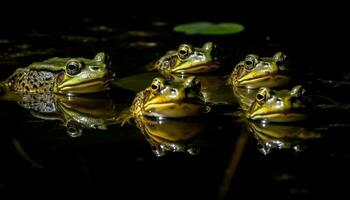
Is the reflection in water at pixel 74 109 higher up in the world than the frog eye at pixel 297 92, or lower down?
lower down

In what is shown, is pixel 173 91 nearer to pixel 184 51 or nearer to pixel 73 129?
pixel 73 129

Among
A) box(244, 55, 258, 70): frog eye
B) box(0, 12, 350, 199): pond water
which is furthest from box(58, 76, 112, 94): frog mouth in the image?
box(244, 55, 258, 70): frog eye

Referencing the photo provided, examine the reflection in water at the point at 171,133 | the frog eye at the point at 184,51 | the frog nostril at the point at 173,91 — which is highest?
the frog nostril at the point at 173,91

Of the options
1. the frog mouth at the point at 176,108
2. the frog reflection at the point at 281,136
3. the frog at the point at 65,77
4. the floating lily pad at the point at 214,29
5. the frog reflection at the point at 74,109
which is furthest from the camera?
the floating lily pad at the point at 214,29

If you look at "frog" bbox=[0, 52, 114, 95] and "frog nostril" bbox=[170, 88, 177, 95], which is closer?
"frog nostril" bbox=[170, 88, 177, 95]

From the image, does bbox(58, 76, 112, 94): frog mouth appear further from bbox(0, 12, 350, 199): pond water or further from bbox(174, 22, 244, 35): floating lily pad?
bbox(174, 22, 244, 35): floating lily pad

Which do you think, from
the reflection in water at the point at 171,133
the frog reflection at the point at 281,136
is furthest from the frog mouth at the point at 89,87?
the frog reflection at the point at 281,136

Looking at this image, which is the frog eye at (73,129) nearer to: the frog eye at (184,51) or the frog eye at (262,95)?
the frog eye at (262,95)
